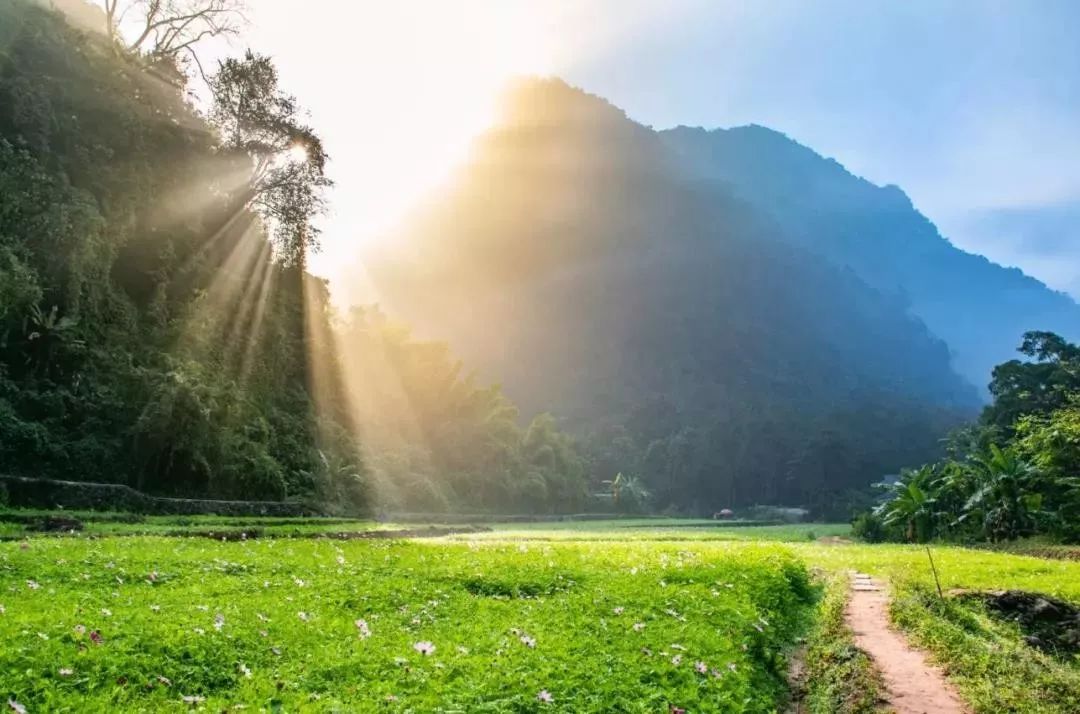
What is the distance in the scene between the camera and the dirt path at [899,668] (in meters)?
7.69

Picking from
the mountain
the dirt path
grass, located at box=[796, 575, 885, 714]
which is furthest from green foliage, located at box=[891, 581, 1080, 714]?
the mountain

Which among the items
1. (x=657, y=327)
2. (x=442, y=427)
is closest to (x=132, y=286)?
(x=442, y=427)

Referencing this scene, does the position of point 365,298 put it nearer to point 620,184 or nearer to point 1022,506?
point 620,184

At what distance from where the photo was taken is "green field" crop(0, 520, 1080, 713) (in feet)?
18.5

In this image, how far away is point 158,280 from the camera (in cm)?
3136

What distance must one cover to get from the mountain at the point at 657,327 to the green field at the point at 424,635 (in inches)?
3814

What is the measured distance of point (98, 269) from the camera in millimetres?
26828

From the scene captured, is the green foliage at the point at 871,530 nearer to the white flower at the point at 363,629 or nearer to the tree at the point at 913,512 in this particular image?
the tree at the point at 913,512

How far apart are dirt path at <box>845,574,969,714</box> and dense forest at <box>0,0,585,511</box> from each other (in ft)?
78.7

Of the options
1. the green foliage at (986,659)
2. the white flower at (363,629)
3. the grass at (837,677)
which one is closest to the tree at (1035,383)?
the green foliage at (986,659)

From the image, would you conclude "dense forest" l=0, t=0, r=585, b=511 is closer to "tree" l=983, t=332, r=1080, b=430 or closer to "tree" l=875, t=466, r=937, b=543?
"tree" l=875, t=466, r=937, b=543

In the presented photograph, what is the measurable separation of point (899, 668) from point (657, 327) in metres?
151

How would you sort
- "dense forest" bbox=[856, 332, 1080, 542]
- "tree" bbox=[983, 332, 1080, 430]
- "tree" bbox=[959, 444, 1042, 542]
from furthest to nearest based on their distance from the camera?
"tree" bbox=[983, 332, 1080, 430] < "tree" bbox=[959, 444, 1042, 542] < "dense forest" bbox=[856, 332, 1080, 542]

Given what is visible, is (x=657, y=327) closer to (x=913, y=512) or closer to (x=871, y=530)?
(x=871, y=530)
